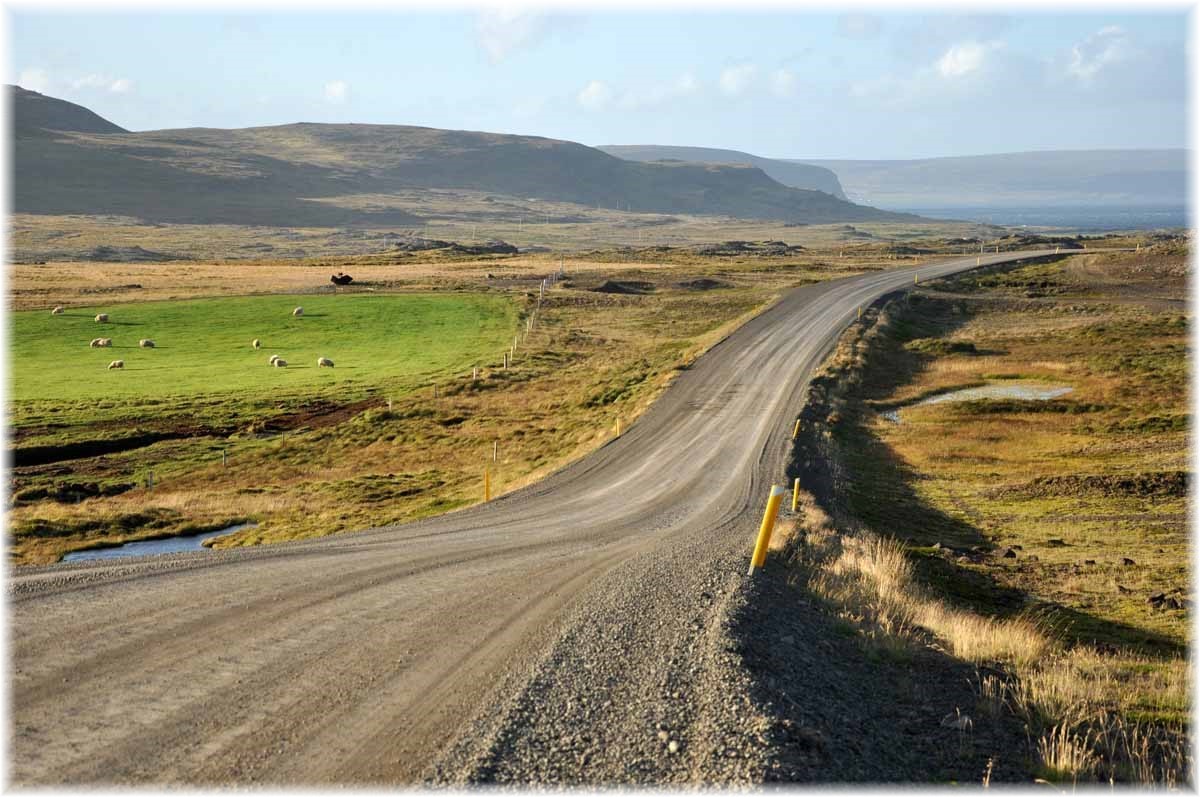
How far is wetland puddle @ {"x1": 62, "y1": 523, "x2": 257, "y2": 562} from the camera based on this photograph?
27.9 meters

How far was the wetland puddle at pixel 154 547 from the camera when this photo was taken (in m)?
27.9

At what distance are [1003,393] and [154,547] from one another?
42661mm

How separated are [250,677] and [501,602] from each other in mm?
4419

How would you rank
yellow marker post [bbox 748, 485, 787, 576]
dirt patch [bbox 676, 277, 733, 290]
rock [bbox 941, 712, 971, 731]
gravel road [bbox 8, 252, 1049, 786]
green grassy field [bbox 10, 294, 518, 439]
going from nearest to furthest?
gravel road [bbox 8, 252, 1049, 786] < rock [bbox 941, 712, 971, 731] < yellow marker post [bbox 748, 485, 787, 576] < green grassy field [bbox 10, 294, 518, 439] < dirt patch [bbox 676, 277, 733, 290]

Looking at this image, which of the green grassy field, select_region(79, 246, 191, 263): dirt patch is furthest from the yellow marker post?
select_region(79, 246, 191, 263): dirt patch

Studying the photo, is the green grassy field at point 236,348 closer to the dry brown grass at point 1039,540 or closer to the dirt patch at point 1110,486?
the dry brown grass at point 1039,540

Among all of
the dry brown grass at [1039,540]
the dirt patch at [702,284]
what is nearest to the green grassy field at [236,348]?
the dirt patch at [702,284]

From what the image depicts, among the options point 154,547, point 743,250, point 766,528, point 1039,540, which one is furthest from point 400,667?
point 743,250

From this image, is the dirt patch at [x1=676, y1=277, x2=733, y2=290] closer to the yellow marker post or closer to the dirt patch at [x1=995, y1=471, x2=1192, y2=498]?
the dirt patch at [x1=995, y1=471, x2=1192, y2=498]

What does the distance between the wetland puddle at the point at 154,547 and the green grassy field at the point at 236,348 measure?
1884cm

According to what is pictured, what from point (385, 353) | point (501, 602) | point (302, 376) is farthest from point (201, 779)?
point (385, 353)

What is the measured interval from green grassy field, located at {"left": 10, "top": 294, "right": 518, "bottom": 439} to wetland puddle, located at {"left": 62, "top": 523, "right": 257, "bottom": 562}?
61.8 feet

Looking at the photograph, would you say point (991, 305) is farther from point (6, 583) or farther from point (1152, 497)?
point (6, 583)

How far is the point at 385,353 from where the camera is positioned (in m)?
68.5
